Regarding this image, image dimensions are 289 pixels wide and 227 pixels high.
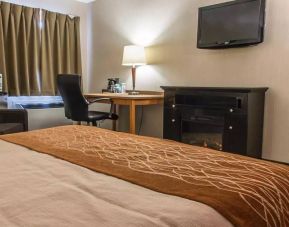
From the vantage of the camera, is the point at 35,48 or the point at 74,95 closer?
the point at 74,95

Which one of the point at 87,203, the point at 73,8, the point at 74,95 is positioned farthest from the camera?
the point at 73,8

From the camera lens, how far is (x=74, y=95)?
A: 3510 millimetres

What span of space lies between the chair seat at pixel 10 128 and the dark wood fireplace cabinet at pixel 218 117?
5.19 feet

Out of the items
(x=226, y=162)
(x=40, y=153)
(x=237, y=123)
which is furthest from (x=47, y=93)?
(x=226, y=162)

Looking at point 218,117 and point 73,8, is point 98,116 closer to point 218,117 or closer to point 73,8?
point 218,117

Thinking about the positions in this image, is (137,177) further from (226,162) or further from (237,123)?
(237,123)

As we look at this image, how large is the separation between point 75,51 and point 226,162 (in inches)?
158

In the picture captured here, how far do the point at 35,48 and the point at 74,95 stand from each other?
119cm

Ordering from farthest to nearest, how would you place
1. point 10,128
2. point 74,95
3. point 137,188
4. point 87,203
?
point 74,95 → point 10,128 → point 137,188 → point 87,203

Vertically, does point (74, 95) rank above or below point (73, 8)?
below

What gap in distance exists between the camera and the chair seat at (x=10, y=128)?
8.84 ft

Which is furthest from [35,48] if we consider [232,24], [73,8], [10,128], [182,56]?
[232,24]

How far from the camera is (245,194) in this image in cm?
79

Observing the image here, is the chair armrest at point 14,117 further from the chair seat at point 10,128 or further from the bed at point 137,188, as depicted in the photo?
the bed at point 137,188
